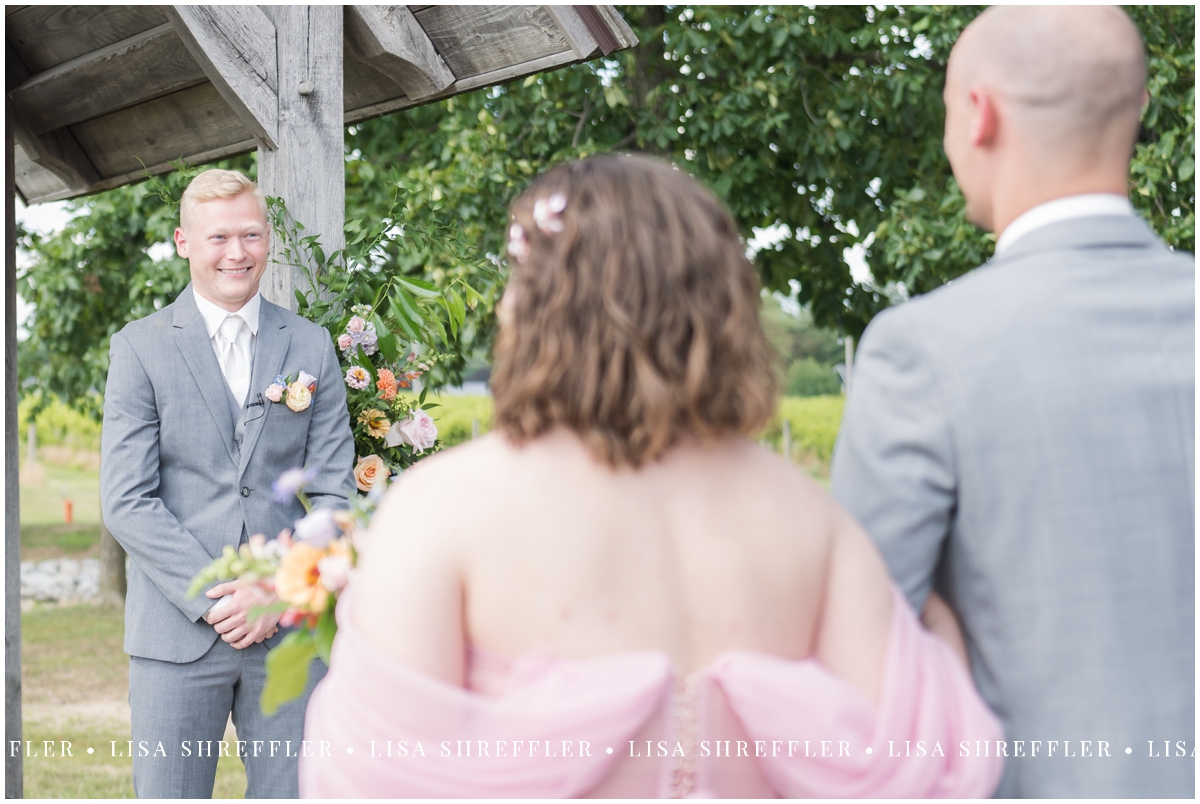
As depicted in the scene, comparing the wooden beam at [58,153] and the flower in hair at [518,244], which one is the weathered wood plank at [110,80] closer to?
the wooden beam at [58,153]

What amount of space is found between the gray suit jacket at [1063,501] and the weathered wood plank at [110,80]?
117 inches

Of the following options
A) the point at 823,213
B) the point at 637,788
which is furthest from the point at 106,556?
the point at 637,788

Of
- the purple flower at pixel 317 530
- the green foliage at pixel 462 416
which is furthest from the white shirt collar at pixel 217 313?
the green foliage at pixel 462 416

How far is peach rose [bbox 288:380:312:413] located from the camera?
261 cm

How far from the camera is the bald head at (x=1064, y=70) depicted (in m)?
1.42

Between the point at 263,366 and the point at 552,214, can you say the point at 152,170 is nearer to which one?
the point at 263,366

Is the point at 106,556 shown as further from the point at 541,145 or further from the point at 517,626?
the point at 517,626

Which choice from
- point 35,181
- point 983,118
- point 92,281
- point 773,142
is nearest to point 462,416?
point 92,281

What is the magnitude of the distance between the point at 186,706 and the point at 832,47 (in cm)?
545

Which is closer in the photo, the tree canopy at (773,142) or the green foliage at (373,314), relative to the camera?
the green foliage at (373,314)

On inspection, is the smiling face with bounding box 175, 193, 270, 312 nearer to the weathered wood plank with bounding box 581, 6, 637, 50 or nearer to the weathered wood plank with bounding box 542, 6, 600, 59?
the weathered wood plank with bounding box 542, 6, 600, 59

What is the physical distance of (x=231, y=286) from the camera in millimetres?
2674

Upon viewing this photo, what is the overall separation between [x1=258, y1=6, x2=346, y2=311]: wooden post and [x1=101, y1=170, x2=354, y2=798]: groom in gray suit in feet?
1.33

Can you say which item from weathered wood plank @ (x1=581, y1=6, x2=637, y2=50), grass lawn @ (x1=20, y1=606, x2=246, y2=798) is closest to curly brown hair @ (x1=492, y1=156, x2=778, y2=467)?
weathered wood plank @ (x1=581, y1=6, x2=637, y2=50)
